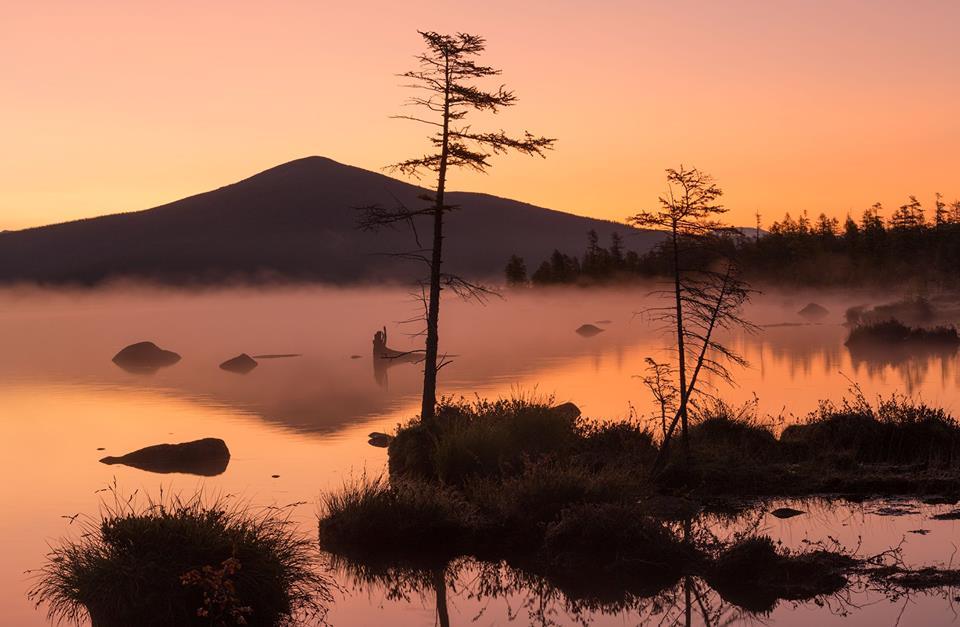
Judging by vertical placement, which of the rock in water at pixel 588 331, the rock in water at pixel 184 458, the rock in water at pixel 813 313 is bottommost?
the rock in water at pixel 184 458

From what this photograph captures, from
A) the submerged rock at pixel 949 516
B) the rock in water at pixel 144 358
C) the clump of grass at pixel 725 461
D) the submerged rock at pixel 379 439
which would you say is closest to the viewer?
the submerged rock at pixel 949 516

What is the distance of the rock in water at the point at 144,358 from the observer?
241 feet

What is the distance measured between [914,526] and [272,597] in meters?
10.8

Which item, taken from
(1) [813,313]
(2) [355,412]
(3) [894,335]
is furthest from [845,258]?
(2) [355,412]

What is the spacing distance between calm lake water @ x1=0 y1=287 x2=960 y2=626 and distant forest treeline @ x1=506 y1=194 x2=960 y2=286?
85.6ft

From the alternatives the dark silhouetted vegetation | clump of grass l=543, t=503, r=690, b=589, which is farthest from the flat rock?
the dark silhouetted vegetation

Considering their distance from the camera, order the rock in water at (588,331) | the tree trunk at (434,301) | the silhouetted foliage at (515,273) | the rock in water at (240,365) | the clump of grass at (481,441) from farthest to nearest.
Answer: the silhouetted foliage at (515,273), the rock in water at (588,331), the rock in water at (240,365), the tree trunk at (434,301), the clump of grass at (481,441)

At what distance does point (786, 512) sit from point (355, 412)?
2660 centimetres

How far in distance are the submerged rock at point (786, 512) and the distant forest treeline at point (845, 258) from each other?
111460mm

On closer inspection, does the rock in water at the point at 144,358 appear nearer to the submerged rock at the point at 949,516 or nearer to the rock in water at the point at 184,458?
the rock in water at the point at 184,458

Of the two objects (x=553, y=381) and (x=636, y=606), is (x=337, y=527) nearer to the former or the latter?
(x=636, y=606)

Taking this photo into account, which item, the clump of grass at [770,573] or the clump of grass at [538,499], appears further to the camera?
the clump of grass at [538,499]

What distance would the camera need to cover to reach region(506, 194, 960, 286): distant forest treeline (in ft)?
450

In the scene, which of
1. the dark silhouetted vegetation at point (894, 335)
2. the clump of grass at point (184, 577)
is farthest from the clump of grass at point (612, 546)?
the dark silhouetted vegetation at point (894, 335)
